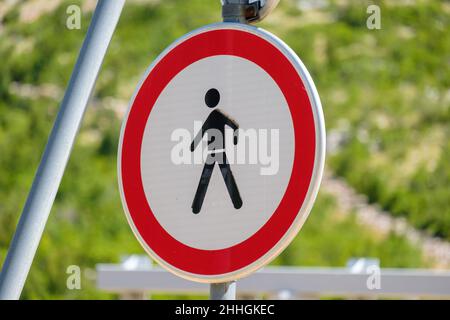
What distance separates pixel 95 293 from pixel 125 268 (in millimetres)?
7411

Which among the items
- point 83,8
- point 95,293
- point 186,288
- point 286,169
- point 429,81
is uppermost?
point 83,8

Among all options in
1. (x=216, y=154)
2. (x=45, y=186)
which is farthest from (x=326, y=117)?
(x=216, y=154)

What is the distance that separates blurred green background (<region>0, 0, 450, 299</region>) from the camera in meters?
15.2

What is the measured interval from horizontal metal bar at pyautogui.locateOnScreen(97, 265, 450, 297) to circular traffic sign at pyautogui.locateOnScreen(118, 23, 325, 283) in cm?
272

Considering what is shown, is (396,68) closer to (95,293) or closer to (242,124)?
(95,293)

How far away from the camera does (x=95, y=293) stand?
12.4 metres

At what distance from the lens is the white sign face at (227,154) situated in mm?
1980

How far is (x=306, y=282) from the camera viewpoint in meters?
4.93

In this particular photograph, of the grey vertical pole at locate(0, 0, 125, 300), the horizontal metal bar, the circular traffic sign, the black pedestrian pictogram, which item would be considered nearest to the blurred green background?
the horizontal metal bar

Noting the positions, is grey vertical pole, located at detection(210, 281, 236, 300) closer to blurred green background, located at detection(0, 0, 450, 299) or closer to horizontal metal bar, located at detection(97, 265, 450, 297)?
horizontal metal bar, located at detection(97, 265, 450, 297)

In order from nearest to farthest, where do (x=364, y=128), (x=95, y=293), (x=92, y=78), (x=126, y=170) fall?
(x=126, y=170) < (x=92, y=78) < (x=95, y=293) < (x=364, y=128)

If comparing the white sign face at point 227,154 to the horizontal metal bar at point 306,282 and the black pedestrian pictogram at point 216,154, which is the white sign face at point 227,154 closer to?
the black pedestrian pictogram at point 216,154

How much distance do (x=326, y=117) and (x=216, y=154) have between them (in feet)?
56.7
